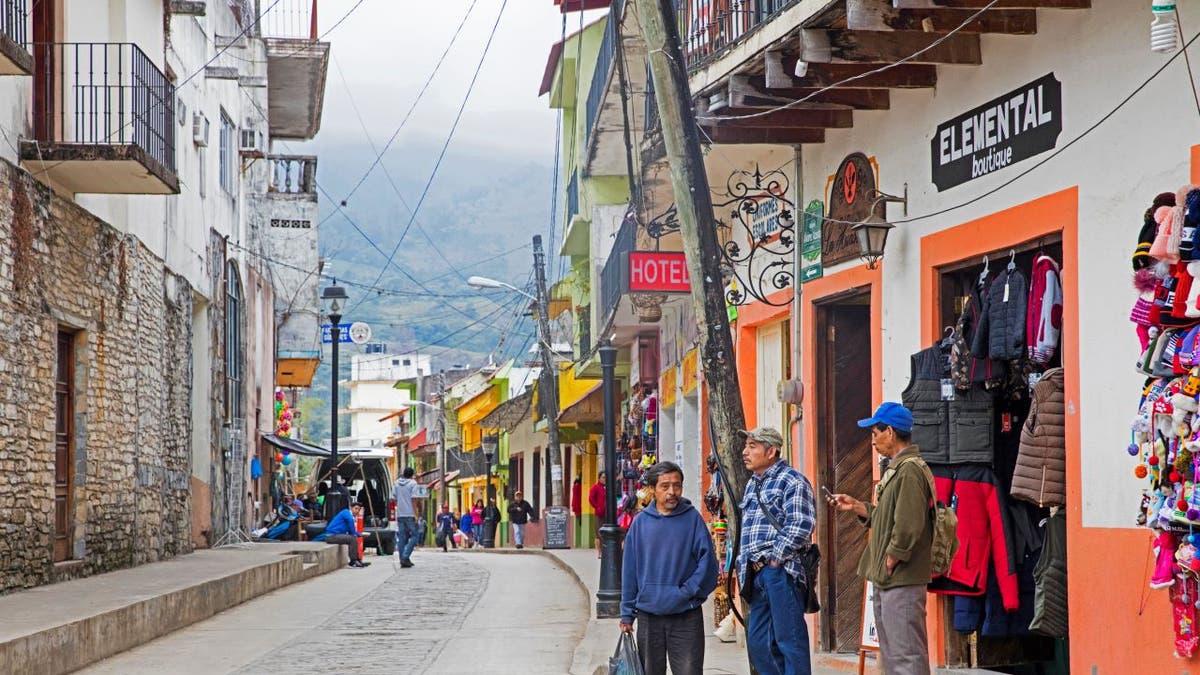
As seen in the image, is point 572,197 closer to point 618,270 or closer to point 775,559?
point 618,270

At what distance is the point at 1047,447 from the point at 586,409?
25223 millimetres

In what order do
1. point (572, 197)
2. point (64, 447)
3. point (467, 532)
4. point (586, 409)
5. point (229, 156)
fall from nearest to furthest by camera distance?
point (64, 447) → point (229, 156) → point (572, 197) → point (586, 409) → point (467, 532)

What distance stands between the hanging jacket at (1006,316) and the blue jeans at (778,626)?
1.86 metres

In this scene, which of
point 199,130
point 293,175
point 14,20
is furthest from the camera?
point 293,175

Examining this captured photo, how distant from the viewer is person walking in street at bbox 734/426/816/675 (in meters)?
8.31

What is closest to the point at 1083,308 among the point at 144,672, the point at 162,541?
the point at 144,672

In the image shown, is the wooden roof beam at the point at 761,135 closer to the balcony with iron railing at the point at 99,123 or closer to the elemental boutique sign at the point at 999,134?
the elemental boutique sign at the point at 999,134

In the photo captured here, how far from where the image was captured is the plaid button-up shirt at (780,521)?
27.4 ft

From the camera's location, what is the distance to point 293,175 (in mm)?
33875

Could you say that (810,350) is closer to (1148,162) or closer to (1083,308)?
(1083,308)

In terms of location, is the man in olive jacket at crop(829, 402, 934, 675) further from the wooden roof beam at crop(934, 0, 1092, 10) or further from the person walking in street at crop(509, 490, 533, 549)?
the person walking in street at crop(509, 490, 533, 549)

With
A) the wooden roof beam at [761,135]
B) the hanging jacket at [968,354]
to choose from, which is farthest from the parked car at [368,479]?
the hanging jacket at [968,354]

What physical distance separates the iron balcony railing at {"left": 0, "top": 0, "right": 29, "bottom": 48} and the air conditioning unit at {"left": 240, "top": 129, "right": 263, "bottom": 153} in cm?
1633

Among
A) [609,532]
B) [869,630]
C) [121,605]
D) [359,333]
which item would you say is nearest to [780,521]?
[869,630]
